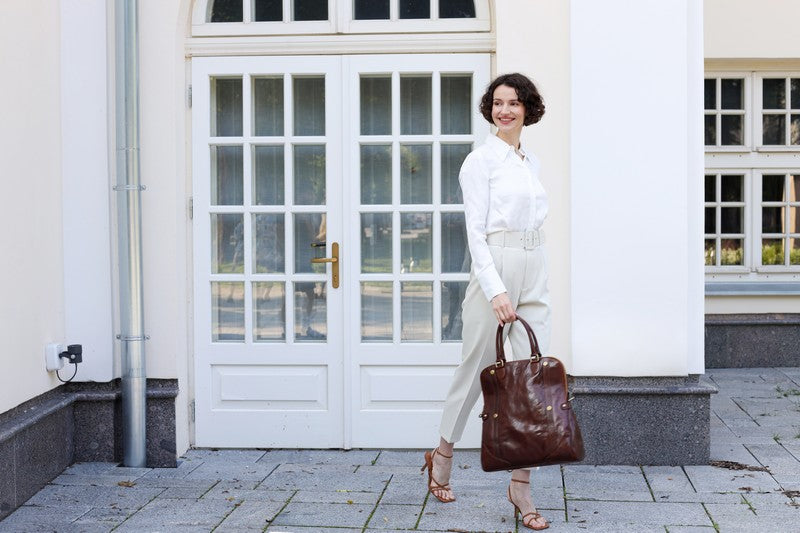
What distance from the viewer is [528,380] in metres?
4.59

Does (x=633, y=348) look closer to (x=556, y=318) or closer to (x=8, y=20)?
(x=556, y=318)

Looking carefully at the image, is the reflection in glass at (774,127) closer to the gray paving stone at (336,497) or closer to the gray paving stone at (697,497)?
the gray paving stone at (697,497)

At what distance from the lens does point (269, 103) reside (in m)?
6.31

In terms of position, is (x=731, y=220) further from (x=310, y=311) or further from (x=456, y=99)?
(x=310, y=311)

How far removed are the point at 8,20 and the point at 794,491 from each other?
4.41 meters

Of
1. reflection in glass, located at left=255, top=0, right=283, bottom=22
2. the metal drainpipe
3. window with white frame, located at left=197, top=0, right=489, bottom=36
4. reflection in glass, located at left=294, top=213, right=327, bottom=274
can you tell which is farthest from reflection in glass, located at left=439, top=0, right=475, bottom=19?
the metal drainpipe

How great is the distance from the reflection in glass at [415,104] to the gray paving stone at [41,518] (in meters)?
2.70

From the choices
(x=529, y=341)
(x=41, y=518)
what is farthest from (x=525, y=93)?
(x=41, y=518)

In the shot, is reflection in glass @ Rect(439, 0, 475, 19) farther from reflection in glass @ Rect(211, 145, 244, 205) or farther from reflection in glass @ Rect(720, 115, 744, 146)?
reflection in glass @ Rect(720, 115, 744, 146)

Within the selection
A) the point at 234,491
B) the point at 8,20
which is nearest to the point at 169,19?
the point at 8,20

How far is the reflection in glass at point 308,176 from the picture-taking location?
20.6 ft

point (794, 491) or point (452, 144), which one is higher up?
point (452, 144)

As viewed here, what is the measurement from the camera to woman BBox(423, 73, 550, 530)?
15.9ft

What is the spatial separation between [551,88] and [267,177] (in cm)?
169
